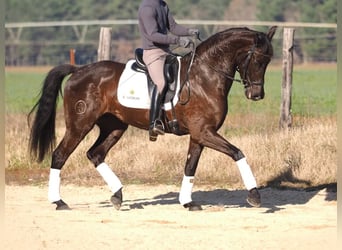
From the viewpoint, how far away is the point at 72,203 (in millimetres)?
12773

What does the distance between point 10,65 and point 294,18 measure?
25.0m

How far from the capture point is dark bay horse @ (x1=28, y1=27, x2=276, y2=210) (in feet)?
38.0

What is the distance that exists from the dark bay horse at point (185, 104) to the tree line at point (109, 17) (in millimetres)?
36389

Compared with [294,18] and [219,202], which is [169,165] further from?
[294,18]

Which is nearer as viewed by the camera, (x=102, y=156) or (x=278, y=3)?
(x=102, y=156)

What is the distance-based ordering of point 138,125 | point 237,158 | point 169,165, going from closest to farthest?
point 237,158
point 138,125
point 169,165

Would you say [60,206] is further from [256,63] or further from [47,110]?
[256,63]

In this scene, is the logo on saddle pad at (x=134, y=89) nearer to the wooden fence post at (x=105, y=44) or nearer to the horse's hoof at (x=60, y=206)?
the horse's hoof at (x=60, y=206)

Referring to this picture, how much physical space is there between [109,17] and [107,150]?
66761 mm

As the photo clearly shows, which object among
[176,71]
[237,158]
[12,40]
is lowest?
[237,158]

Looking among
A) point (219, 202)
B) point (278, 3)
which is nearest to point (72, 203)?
point (219, 202)

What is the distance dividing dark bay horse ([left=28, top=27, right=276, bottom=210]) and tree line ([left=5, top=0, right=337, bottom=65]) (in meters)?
36.4

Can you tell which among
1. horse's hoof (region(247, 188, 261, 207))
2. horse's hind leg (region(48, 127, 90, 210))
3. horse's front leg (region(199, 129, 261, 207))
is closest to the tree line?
horse's hind leg (region(48, 127, 90, 210))

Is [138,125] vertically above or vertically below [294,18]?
below
